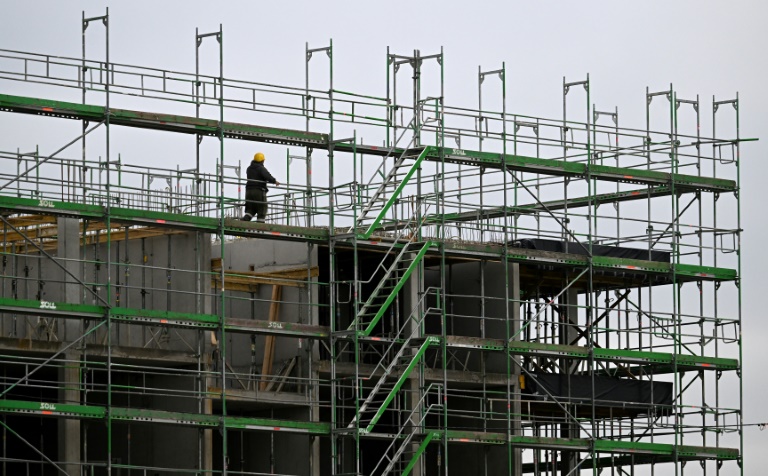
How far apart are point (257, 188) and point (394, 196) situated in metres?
3.41

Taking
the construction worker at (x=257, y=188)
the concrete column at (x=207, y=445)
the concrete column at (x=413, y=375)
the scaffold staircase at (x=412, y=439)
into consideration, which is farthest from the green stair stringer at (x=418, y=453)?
the construction worker at (x=257, y=188)

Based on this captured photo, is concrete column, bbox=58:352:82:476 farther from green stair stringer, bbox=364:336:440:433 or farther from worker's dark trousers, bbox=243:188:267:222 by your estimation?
green stair stringer, bbox=364:336:440:433

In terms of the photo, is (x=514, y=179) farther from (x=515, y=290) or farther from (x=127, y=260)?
(x=127, y=260)

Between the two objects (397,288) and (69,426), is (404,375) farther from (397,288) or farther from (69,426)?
(69,426)

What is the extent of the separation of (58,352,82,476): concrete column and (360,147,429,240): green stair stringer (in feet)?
25.9

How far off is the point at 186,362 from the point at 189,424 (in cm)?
270

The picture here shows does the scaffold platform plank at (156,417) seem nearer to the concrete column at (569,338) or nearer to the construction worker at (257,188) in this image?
the construction worker at (257,188)

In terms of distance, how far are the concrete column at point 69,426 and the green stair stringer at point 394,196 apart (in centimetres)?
790

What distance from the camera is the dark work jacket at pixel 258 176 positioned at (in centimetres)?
5341

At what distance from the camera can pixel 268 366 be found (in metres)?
56.1

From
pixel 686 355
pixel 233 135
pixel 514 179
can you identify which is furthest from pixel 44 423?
pixel 686 355

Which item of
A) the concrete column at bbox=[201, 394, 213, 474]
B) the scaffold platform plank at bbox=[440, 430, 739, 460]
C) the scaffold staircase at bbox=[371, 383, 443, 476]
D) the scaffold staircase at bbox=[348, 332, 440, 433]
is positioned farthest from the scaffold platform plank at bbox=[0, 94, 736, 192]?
the scaffold platform plank at bbox=[440, 430, 739, 460]

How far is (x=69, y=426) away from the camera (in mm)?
50969

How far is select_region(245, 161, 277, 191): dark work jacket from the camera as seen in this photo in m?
53.4
